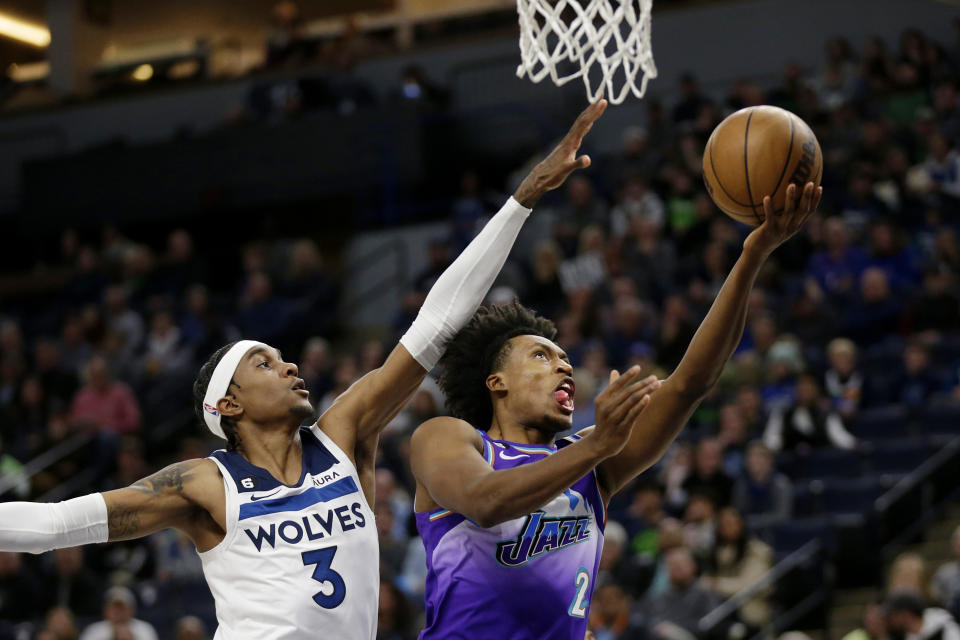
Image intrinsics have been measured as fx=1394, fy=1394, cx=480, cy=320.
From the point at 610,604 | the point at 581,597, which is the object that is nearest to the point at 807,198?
the point at 581,597

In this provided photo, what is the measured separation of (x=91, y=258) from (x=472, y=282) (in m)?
12.4

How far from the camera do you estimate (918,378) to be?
9.73m

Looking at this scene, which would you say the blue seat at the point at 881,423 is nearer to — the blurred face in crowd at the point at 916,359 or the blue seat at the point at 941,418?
the blue seat at the point at 941,418

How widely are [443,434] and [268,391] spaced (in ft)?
2.29

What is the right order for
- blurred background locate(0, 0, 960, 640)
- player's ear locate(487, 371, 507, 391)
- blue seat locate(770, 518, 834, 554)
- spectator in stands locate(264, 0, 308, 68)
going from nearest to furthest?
player's ear locate(487, 371, 507, 391) → blue seat locate(770, 518, 834, 554) → blurred background locate(0, 0, 960, 640) → spectator in stands locate(264, 0, 308, 68)

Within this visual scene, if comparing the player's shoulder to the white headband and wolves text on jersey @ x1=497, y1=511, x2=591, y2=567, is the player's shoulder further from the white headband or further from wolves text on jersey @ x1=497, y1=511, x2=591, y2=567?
the white headband

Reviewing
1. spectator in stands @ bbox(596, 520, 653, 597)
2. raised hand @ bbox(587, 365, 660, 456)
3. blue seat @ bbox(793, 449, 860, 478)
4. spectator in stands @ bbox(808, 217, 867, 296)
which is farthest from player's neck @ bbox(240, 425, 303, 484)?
spectator in stands @ bbox(808, 217, 867, 296)

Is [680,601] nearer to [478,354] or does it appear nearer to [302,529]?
[478,354]

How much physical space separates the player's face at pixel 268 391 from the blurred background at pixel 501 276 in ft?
14.2

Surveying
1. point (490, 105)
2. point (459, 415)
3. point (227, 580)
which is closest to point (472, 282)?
point (459, 415)

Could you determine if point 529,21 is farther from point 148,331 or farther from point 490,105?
point 490,105

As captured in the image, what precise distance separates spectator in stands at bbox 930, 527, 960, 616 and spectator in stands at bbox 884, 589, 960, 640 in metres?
0.21

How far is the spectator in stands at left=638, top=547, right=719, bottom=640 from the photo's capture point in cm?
834

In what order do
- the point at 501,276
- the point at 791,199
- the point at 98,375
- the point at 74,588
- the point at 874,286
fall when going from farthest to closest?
the point at 98,375 < the point at 501,276 < the point at 74,588 < the point at 874,286 < the point at 791,199
